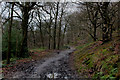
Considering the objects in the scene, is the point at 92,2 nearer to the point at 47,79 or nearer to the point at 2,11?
the point at 47,79

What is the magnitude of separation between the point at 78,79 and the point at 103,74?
→ 4.21 feet

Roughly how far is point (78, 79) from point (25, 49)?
8.89 m

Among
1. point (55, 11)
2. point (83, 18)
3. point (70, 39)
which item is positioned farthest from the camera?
point (70, 39)

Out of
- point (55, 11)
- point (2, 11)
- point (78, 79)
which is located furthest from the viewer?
point (55, 11)

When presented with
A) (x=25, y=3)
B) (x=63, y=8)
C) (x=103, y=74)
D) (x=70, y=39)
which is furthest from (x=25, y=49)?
(x=70, y=39)

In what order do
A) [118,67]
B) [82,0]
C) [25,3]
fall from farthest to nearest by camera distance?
[25,3], [82,0], [118,67]

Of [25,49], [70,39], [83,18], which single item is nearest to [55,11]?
[83,18]

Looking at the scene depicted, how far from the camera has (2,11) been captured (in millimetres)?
16734

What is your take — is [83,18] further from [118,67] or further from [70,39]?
[70,39]

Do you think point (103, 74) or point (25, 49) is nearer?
point (103, 74)

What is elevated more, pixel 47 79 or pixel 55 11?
pixel 55 11

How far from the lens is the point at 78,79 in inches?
199

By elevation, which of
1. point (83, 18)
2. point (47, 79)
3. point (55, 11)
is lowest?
point (47, 79)

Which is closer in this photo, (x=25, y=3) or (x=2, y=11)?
(x=25, y=3)
